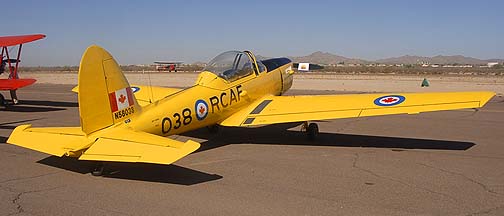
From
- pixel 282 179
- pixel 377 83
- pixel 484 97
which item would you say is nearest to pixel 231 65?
pixel 282 179

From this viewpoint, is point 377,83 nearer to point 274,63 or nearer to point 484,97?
point 274,63

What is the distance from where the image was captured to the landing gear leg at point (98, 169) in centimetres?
640

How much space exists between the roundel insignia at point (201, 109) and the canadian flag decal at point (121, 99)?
154 centimetres

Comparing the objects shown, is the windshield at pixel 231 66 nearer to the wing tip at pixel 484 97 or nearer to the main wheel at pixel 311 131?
the main wheel at pixel 311 131

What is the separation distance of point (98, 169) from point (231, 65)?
413 cm

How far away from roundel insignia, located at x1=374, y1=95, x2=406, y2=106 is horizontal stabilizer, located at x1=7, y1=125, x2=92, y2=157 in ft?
18.1

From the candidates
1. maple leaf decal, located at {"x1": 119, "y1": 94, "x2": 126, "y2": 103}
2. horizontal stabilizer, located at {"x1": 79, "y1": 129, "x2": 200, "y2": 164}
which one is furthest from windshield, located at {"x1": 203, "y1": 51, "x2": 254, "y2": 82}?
horizontal stabilizer, located at {"x1": 79, "y1": 129, "x2": 200, "y2": 164}

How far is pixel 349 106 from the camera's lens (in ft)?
29.1

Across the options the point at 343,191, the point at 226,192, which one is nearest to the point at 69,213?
the point at 226,192

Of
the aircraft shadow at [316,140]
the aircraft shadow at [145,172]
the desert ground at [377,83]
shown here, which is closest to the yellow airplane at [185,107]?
the aircraft shadow at [145,172]

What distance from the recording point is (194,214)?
4855mm

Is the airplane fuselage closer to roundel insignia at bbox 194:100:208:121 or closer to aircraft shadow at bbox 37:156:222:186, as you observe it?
roundel insignia at bbox 194:100:208:121

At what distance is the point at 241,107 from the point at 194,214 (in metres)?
4.90

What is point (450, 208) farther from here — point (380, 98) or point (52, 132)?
point (52, 132)
